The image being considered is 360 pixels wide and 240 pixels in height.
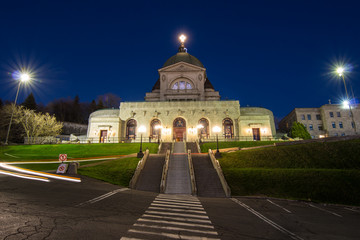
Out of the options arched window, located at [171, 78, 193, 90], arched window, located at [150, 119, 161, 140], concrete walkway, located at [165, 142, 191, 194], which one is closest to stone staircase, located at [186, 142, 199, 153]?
concrete walkway, located at [165, 142, 191, 194]

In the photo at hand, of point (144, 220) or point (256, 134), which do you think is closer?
point (144, 220)

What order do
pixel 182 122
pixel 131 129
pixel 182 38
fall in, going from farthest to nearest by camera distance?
pixel 182 38 < pixel 131 129 < pixel 182 122

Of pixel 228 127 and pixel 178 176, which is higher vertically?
pixel 228 127

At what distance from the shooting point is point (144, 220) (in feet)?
23.9

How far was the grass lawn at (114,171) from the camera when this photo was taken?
16.3 meters

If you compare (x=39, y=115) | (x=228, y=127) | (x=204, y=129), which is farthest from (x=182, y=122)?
(x=39, y=115)

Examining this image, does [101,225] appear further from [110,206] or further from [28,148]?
[28,148]

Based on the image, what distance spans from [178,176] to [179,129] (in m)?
23.4

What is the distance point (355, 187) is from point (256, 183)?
6517 mm

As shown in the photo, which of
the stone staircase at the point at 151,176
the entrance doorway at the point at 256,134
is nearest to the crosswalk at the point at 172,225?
the stone staircase at the point at 151,176

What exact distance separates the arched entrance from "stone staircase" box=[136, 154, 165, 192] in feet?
59.2

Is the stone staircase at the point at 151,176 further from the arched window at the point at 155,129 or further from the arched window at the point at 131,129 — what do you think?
the arched window at the point at 131,129

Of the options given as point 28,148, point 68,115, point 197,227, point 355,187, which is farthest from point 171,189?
point 68,115

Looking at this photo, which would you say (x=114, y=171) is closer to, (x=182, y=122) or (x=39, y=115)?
(x=182, y=122)
